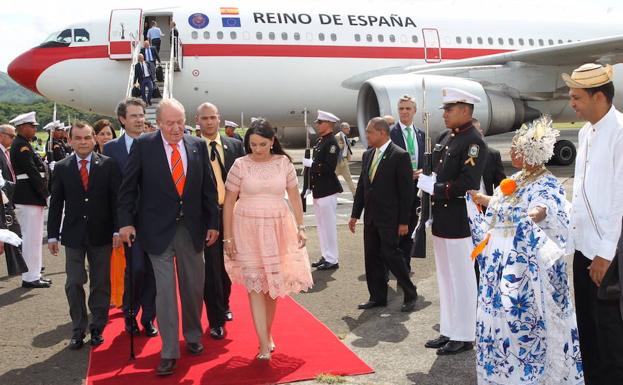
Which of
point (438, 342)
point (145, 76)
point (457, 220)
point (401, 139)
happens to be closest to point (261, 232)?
point (457, 220)

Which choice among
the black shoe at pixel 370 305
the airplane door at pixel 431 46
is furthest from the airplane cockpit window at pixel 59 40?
the black shoe at pixel 370 305

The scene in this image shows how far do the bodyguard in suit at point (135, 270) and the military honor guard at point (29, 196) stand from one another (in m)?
1.87

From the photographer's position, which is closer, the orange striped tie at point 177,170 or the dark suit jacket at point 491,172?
the orange striped tie at point 177,170

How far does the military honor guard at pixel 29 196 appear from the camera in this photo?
7039mm

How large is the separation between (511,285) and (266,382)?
1.66m

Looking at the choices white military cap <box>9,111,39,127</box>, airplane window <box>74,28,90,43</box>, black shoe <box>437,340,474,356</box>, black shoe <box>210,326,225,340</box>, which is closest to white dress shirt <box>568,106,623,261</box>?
black shoe <box>437,340,474,356</box>

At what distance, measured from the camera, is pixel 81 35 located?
52.3 ft

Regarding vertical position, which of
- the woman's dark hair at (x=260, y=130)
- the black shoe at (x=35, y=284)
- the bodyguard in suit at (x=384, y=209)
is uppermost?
the woman's dark hair at (x=260, y=130)

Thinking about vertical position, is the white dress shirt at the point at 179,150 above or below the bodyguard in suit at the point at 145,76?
below

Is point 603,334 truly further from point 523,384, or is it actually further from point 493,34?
point 493,34

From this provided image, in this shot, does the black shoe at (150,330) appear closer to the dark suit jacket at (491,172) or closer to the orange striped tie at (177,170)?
the orange striped tie at (177,170)

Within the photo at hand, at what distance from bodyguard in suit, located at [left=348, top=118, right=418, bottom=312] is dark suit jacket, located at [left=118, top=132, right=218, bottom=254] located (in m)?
1.76

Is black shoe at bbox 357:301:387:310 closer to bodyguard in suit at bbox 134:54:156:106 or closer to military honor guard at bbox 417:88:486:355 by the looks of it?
military honor guard at bbox 417:88:486:355

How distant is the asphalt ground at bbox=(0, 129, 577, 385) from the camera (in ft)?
15.0
